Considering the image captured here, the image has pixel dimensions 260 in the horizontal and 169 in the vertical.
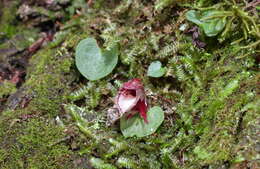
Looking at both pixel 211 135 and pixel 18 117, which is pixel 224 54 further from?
pixel 18 117

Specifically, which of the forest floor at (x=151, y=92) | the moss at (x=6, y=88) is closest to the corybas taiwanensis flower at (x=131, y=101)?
the forest floor at (x=151, y=92)

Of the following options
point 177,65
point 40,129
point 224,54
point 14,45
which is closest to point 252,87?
point 224,54

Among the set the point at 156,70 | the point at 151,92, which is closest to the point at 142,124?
the point at 151,92

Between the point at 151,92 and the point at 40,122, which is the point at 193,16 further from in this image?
the point at 40,122

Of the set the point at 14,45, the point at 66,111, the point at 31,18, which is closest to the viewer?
the point at 66,111

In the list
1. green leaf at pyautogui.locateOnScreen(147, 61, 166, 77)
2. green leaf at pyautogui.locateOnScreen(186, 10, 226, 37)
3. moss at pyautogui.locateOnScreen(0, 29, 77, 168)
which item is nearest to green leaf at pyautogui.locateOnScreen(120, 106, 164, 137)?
green leaf at pyautogui.locateOnScreen(147, 61, 166, 77)

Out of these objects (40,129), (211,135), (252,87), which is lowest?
(40,129)

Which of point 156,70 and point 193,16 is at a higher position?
point 193,16
